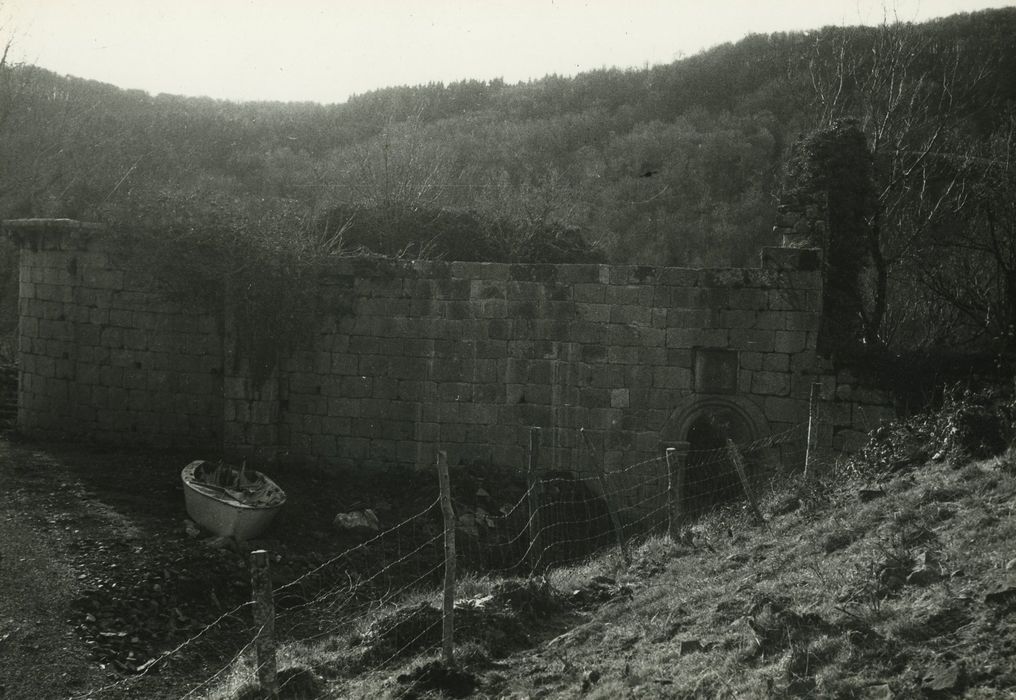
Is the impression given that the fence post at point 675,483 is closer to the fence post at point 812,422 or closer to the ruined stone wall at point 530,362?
the ruined stone wall at point 530,362

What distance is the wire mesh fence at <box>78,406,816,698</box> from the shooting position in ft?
26.8

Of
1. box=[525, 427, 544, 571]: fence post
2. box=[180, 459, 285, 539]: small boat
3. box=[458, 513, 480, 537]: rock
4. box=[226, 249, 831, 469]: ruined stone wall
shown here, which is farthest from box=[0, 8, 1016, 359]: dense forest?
box=[525, 427, 544, 571]: fence post

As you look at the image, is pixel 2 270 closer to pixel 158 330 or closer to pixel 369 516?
pixel 158 330

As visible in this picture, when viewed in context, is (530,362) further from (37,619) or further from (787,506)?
(37,619)

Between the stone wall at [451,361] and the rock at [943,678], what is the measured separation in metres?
7.27

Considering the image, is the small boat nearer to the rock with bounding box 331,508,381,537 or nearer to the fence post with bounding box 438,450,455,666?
the rock with bounding box 331,508,381,537

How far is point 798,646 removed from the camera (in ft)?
20.7

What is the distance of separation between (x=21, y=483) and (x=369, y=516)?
4.25 metres

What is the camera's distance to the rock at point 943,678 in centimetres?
549

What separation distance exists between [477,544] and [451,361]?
2.89 meters

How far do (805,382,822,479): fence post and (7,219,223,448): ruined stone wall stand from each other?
26.7ft

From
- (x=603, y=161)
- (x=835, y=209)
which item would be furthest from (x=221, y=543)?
(x=603, y=161)

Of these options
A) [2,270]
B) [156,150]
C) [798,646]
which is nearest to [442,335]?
[798,646]

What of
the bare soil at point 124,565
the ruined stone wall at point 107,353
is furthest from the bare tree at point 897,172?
the ruined stone wall at point 107,353
